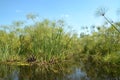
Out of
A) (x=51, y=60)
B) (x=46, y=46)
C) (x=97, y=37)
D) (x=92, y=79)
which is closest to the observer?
(x=92, y=79)

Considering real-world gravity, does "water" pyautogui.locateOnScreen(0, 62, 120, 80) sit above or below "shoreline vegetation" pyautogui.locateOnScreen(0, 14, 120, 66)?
below

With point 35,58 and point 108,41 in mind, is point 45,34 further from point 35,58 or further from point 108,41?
→ point 108,41

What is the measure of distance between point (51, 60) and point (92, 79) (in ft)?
49.1

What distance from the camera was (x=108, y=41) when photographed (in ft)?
132

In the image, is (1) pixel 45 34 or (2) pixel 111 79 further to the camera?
(1) pixel 45 34

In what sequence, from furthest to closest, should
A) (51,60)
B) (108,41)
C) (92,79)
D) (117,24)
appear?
(108,41), (117,24), (51,60), (92,79)

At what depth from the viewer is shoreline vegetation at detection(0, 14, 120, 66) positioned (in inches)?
1196

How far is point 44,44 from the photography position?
30.1 metres

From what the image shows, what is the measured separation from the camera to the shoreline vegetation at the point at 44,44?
1196 inches

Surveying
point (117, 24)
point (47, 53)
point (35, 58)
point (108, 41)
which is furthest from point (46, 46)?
point (108, 41)

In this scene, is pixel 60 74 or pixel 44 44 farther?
pixel 44 44

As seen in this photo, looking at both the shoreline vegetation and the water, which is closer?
the water

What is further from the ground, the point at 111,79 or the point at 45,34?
the point at 45,34

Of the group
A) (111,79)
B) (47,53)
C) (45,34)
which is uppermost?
(45,34)
